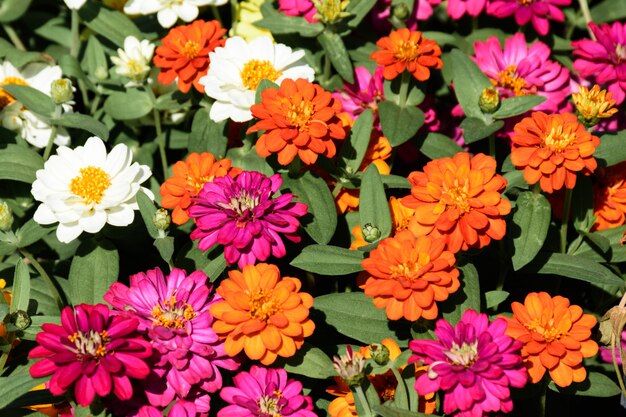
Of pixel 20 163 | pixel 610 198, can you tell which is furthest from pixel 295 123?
pixel 610 198

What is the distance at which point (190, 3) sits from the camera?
2633 millimetres

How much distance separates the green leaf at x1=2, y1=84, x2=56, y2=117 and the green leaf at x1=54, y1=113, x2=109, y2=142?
8 centimetres

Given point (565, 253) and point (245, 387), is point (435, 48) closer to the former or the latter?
point (565, 253)

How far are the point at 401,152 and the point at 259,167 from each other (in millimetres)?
464

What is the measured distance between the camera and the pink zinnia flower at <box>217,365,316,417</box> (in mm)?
1676

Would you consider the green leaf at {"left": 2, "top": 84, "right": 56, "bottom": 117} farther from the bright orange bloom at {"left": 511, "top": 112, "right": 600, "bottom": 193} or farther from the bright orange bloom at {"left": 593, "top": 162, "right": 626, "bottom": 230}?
the bright orange bloom at {"left": 593, "top": 162, "right": 626, "bottom": 230}

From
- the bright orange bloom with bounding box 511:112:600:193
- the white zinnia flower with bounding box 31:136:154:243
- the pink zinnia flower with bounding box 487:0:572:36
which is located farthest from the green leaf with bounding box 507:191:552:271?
the white zinnia flower with bounding box 31:136:154:243

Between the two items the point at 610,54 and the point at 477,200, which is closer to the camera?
the point at 477,200

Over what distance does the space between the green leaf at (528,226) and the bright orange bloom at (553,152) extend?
0.35 feet

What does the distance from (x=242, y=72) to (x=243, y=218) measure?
0.61 metres

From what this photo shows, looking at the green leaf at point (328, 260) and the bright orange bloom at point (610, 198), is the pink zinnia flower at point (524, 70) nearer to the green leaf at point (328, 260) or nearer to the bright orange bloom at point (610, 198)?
the bright orange bloom at point (610, 198)

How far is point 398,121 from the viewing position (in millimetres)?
2281

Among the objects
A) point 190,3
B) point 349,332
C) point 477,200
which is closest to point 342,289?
point 349,332

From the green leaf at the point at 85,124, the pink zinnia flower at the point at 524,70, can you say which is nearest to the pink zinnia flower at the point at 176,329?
the green leaf at the point at 85,124
